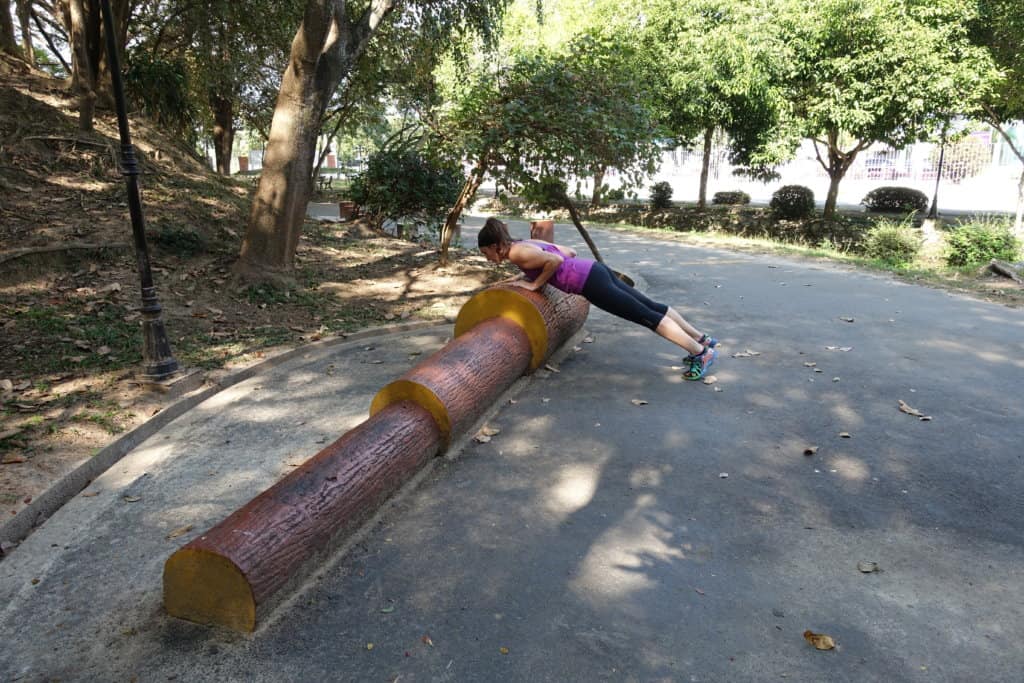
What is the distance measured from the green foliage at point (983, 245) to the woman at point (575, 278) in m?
11.0

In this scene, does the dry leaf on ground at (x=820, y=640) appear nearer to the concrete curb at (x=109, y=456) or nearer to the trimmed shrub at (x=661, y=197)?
the concrete curb at (x=109, y=456)

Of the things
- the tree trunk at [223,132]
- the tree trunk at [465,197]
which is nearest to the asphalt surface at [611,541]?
the tree trunk at [465,197]

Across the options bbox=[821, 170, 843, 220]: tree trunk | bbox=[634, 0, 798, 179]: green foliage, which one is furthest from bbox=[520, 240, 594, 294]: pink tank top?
bbox=[821, 170, 843, 220]: tree trunk

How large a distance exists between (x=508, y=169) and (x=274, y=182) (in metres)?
3.17

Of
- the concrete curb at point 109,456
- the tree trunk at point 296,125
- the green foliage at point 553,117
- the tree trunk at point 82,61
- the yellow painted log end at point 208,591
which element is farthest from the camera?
the tree trunk at point 82,61

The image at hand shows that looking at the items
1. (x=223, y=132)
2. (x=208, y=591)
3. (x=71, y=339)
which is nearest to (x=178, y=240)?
(x=71, y=339)

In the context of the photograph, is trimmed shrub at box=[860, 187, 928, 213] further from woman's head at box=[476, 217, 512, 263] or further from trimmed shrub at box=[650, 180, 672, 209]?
woman's head at box=[476, 217, 512, 263]

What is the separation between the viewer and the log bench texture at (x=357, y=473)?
3066 millimetres

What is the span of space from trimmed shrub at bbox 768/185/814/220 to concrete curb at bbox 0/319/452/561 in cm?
2220

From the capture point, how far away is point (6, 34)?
13.6 meters

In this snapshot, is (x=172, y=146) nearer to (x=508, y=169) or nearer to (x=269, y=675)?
(x=508, y=169)

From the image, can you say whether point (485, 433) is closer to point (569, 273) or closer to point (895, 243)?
point (569, 273)

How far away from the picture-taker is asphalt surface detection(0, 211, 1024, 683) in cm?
290

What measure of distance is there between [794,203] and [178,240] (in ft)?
73.3
